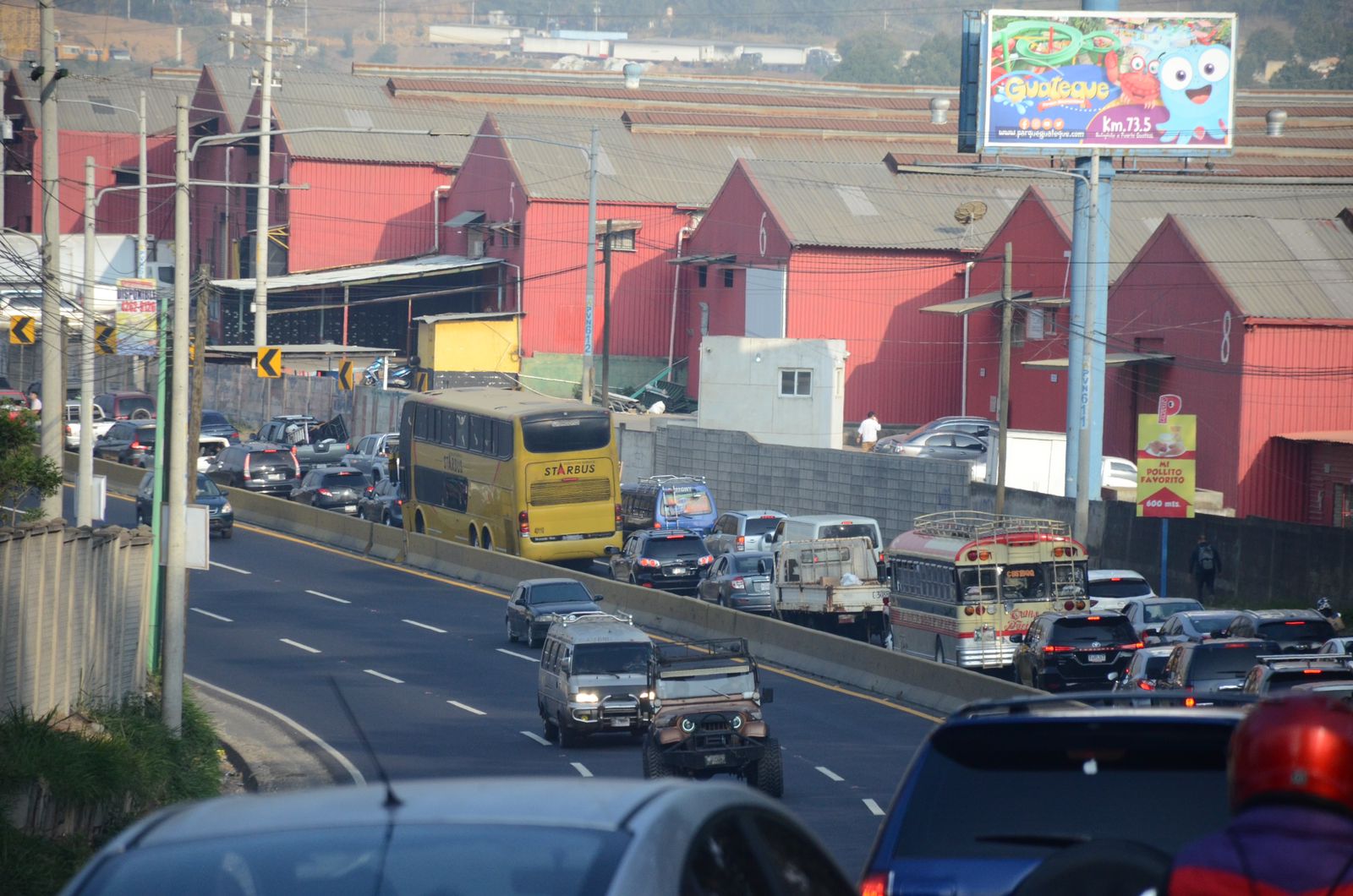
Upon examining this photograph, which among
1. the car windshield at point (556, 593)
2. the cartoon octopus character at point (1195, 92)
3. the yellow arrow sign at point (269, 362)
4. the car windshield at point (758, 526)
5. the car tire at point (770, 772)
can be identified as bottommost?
the car tire at point (770, 772)

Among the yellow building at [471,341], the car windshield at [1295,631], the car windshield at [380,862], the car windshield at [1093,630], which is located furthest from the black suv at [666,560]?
the car windshield at [380,862]

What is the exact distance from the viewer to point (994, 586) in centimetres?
3036

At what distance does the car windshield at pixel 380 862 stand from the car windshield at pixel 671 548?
35983 millimetres

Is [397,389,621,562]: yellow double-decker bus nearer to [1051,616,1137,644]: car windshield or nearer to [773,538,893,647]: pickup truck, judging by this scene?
[773,538,893,647]: pickup truck

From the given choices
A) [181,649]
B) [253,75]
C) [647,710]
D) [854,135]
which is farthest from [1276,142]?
[181,649]

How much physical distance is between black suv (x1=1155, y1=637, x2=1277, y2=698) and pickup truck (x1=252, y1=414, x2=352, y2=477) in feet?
→ 126

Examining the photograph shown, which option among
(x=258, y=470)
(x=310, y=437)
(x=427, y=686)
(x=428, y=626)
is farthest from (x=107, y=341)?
(x=310, y=437)

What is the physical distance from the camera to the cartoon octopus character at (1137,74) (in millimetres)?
45875

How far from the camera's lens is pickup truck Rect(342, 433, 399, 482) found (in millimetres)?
54219

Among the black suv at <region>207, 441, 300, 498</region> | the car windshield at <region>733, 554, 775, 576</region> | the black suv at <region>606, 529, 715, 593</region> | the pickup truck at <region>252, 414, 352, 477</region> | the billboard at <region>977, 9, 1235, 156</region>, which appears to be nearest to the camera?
the car windshield at <region>733, 554, 775, 576</region>

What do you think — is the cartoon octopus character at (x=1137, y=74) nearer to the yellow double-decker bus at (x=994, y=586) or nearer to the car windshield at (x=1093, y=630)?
the yellow double-decker bus at (x=994, y=586)

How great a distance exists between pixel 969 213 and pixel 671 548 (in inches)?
1064

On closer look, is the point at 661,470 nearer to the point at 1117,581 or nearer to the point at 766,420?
the point at 766,420

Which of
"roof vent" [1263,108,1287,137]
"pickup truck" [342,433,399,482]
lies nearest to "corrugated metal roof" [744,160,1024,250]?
"roof vent" [1263,108,1287,137]
